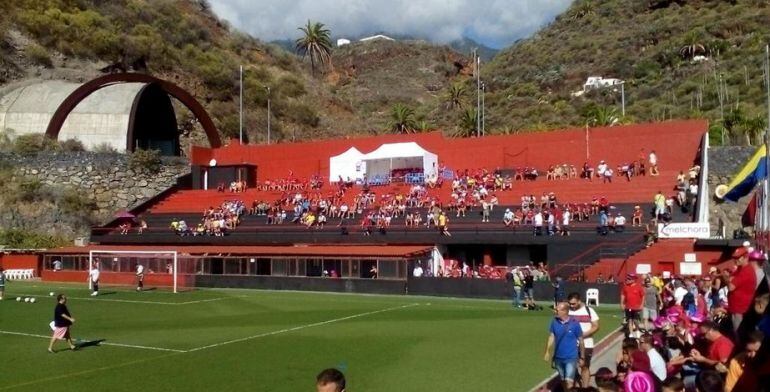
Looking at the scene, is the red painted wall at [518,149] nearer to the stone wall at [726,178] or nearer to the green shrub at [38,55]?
the stone wall at [726,178]

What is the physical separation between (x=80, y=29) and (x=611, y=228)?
6186 cm

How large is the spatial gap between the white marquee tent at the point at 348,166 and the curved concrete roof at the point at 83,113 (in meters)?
17.4

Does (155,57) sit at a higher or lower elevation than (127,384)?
higher

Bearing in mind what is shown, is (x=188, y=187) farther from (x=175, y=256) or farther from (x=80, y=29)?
(x=80, y=29)

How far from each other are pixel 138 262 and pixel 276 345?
2425cm

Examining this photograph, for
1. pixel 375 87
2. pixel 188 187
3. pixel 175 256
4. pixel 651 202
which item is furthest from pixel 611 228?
pixel 375 87

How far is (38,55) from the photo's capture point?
241 ft

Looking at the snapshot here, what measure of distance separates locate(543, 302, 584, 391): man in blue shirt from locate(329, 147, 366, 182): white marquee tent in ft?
131

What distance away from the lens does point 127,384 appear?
49.9ft

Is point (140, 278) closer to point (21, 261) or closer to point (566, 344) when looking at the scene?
point (21, 261)

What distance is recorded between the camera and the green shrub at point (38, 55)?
73.2 m

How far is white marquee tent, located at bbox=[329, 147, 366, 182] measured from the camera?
51.7 meters

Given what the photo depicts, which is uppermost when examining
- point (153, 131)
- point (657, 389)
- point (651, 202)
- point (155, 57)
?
point (155, 57)

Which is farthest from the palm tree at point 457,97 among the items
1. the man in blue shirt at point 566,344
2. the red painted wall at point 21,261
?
the man in blue shirt at point 566,344
